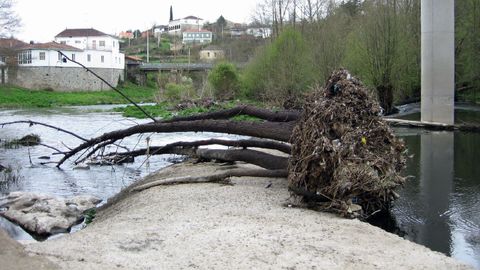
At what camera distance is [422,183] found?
13984 millimetres

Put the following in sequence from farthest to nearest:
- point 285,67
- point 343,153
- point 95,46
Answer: point 95,46, point 285,67, point 343,153

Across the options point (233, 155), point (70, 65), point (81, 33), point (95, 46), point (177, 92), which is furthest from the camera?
point (81, 33)

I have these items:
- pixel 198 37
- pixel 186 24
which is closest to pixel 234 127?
pixel 198 37

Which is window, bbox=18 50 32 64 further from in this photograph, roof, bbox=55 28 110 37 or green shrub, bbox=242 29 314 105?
green shrub, bbox=242 29 314 105

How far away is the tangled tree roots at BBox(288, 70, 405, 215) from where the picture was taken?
969cm

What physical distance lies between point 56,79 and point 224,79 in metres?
31.0

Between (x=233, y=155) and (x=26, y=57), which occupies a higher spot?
(x=26, y=57)

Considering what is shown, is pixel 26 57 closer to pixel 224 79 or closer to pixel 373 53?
pixel 224 79

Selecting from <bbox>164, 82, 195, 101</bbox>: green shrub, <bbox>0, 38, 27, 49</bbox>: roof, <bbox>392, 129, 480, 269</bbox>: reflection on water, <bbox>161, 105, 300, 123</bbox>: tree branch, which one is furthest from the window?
<bbox>161, 105, 300, 123</bbox>: tree branch

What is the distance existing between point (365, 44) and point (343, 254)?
118 feet

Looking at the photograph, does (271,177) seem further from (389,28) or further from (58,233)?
(389,28)

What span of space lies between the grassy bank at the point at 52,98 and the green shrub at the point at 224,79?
9.22 m

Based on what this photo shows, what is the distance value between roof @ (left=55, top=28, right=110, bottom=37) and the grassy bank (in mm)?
18312

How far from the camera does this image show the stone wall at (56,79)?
76125 mm
